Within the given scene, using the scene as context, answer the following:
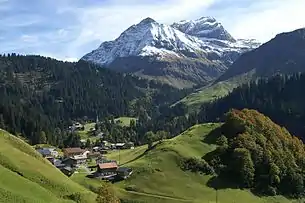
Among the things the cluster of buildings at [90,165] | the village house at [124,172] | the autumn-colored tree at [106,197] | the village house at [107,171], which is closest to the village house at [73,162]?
the cluster of buildings at [90,165]

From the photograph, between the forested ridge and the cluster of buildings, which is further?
the forested ridge

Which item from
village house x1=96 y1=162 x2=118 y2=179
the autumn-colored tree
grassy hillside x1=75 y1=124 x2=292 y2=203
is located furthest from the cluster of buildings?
the autumn-colored tree

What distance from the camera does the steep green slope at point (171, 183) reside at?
11256 centimetres

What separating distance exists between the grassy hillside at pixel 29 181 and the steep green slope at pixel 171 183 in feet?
71.7

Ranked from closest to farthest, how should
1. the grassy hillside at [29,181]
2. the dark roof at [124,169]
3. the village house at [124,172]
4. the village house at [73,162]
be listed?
the grassy hillside at [29,181], the village house at [124,172], the dark roof at [124,169], the village house at [73,162]

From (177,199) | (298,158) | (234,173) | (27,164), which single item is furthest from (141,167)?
(298,158)

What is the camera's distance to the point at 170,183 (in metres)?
120

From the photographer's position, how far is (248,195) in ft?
402

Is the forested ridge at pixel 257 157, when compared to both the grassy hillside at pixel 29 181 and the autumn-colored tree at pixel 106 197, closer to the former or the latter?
the autumn-colored tree at pixel 106 197

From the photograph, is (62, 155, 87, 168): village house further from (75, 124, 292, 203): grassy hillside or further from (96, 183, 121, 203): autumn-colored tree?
(96, 183, 121, 203): autumn-colored tree

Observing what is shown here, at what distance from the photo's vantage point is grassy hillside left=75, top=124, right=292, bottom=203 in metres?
112

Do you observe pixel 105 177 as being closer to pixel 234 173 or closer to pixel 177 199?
pixel 177 199

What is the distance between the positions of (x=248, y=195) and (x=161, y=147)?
3246 cm

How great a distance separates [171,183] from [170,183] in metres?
0.29
